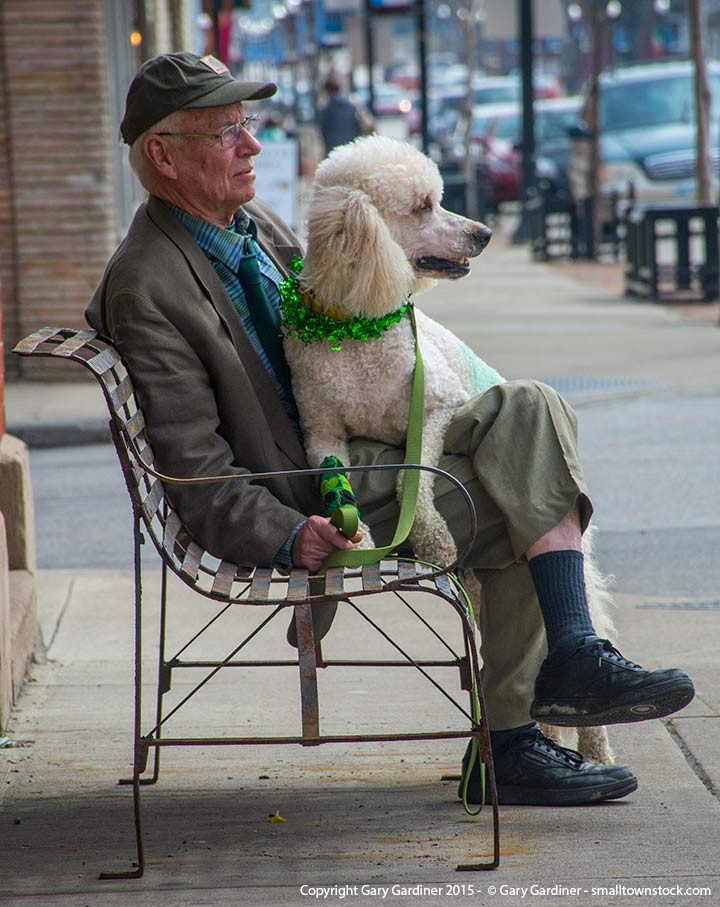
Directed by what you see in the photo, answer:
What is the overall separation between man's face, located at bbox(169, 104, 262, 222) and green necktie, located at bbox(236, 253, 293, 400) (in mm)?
168

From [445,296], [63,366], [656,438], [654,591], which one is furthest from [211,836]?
[445,296]

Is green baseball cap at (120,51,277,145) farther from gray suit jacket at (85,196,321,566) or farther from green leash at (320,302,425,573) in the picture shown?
green leash at (320,302,425,573)

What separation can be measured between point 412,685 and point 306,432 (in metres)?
1.14

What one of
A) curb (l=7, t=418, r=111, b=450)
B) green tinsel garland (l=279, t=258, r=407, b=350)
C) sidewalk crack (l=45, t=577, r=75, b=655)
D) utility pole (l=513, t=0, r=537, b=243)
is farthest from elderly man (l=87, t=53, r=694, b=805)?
utility pole (l=513, t=0, r=537, b=243)

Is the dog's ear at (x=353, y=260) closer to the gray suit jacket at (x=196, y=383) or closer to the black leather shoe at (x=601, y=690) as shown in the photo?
the gray suit jacket at (x=196, y=383)

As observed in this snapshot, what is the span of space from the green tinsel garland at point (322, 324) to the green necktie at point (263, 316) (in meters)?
0.10

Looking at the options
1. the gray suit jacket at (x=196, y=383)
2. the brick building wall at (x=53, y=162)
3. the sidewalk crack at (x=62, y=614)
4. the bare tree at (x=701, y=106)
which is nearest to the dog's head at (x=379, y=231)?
the gray suit jacket at (x=196, y=383)

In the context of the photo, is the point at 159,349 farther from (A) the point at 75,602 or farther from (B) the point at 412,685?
(A) the point at 75,602

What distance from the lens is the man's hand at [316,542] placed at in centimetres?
344

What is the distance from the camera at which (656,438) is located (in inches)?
356

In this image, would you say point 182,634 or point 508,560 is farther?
point 182,634

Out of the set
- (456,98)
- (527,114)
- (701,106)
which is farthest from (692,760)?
(456,98)

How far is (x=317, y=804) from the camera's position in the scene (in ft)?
12.4

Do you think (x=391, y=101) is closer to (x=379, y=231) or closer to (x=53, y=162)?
(x=53, y=162)
